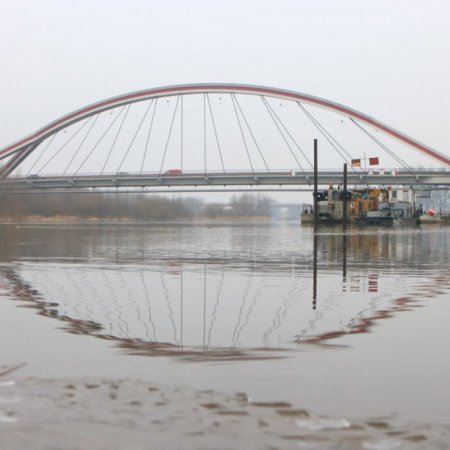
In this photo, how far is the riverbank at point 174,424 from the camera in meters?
3.36

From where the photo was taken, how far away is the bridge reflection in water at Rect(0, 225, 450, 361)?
6188 mm

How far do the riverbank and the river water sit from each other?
0.71 ft

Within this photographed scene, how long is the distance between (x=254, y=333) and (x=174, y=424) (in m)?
2.99

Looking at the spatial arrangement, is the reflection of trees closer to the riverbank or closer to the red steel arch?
the riverbank

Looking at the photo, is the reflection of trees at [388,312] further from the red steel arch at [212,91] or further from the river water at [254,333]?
the red steel arch at [212,91]

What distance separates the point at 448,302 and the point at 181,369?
5.08 metres

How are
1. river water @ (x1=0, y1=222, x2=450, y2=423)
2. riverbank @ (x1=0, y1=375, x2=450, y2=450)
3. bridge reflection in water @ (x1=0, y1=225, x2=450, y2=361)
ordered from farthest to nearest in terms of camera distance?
bridge reflection in water @ (x1=0, y1=225, x2=450, y2=361), river water @ (x1=0, y1=222, x2=450, y2=423), riverbank @ (x1=0, y1=375, x2=450, y2=450)

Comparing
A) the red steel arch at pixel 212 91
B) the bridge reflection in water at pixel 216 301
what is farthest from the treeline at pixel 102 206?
the bridge reflection in water at pixel 216 301

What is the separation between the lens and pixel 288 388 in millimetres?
4445

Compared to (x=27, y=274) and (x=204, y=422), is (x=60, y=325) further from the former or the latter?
(x=27, y=274)

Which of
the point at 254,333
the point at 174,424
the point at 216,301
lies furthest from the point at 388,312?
the point at 174,424

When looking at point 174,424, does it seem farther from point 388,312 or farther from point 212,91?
point 212,91

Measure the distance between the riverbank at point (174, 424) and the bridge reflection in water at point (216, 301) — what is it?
1.30m

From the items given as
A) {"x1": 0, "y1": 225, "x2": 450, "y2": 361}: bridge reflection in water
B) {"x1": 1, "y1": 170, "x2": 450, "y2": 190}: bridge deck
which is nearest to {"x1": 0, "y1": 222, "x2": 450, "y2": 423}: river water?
{"x1": 0, "y1": 225, "x2": 450, "y2": 361}: bridge reflection in water
